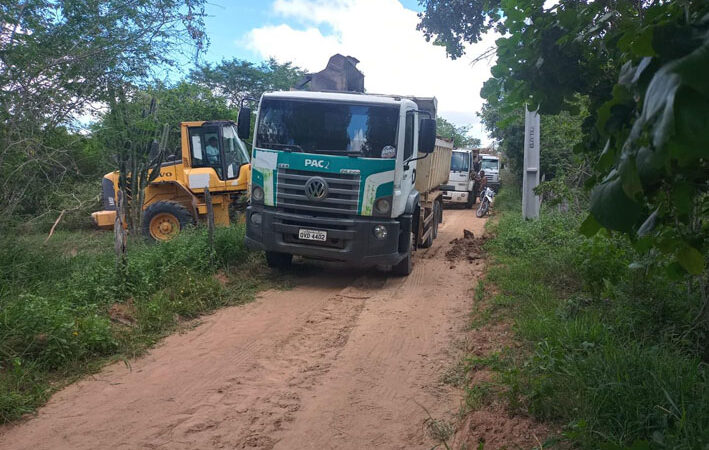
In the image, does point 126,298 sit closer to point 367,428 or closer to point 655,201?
point 367,428

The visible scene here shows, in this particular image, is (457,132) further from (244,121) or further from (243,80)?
(244,121)

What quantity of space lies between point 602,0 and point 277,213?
223 inches

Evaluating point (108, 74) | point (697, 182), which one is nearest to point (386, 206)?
point (108, 74)

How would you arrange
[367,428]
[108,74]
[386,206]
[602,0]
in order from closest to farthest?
1. [602,0]
2. [367,428]
3. [108,74]
4. [386,206]

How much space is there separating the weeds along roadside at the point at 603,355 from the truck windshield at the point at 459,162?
13.8m

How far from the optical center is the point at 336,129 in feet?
26.5

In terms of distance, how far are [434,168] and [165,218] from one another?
597 cm

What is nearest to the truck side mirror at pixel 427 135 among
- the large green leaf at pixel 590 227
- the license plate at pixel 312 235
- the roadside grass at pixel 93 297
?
the license plate at pixel 312 235

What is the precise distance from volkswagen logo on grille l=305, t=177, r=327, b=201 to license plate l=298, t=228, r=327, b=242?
19.0 inches

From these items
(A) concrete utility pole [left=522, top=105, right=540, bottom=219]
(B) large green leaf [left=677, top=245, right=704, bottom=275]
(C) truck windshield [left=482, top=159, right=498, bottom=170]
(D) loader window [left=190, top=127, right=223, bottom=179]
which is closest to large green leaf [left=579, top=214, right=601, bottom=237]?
(B) large green leaf [left=677, top=245, right=704, bottom=275]

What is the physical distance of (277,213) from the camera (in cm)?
812

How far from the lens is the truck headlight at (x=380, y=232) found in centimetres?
799

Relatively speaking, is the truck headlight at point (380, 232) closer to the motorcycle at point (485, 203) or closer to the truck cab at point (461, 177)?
the motorcycle at point (485, 203)

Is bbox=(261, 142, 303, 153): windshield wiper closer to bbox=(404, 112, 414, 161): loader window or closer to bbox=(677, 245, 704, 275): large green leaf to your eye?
bbox=(404, 112, 414, 161): loader window
